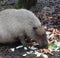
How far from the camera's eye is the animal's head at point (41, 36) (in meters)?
5.98

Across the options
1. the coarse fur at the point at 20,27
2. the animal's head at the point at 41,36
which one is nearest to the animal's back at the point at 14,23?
the coarse fur at the point at 20,27

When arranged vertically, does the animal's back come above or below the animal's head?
above

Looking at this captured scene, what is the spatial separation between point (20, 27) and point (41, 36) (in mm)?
505

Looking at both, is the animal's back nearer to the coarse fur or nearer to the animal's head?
the coarse fur

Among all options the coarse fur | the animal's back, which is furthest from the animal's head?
the animal's back

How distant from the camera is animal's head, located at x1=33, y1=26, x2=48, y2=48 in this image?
5984mm

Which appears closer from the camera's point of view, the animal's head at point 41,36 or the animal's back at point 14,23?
the animal's head at point 41,36

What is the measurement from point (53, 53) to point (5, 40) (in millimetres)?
1118

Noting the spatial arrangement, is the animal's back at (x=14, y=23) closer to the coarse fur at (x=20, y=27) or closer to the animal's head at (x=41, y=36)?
the coarse fur at (x=20, y=27)

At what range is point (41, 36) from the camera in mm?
5984

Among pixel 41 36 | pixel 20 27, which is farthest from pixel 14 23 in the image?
pixel 41 36

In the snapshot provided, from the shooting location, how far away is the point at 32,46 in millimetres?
6316

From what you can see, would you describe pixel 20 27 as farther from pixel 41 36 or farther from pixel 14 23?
pixel 41 36

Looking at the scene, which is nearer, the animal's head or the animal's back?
the animal's head
